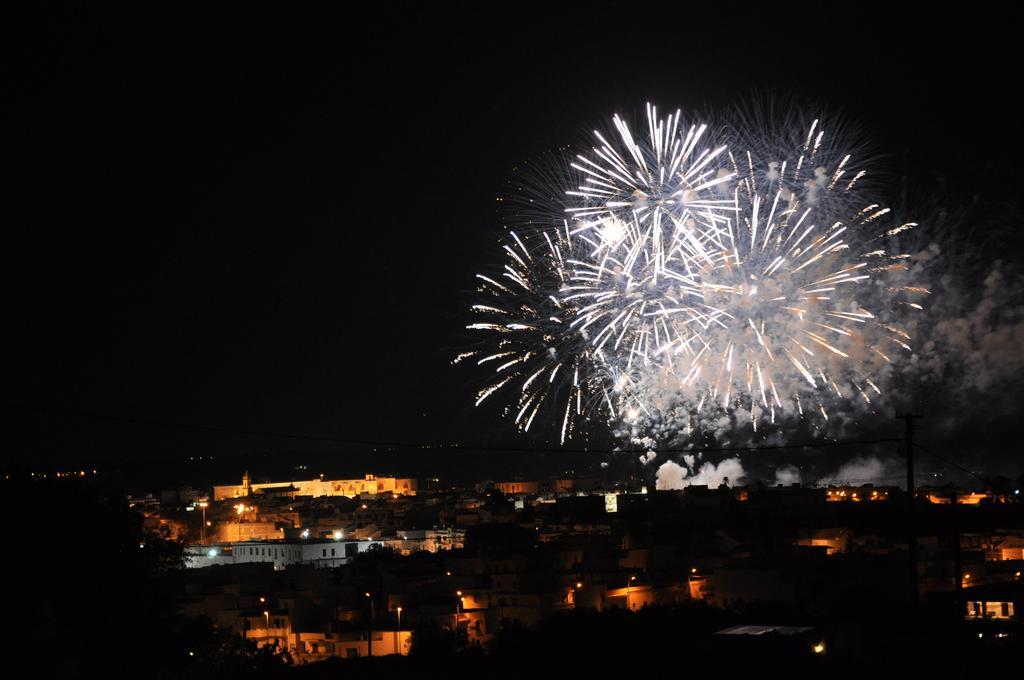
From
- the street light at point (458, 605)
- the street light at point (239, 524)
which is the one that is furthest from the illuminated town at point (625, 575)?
the street light at point (239, 524)

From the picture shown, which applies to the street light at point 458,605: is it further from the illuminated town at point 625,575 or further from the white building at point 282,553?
the white building at point 282,553

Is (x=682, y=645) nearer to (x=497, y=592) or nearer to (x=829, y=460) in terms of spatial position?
(x=497, y=592)

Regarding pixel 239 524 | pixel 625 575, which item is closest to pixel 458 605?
pixel 625 575

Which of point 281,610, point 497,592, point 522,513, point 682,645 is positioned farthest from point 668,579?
point 522,513

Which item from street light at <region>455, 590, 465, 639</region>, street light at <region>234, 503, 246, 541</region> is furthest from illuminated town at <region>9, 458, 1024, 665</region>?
street light at <region>234, 503, 246, 541</region>

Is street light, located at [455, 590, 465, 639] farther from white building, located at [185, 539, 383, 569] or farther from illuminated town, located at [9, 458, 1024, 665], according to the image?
white building, located at [185, 539, 383, 569]

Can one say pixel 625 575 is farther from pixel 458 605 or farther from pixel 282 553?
pixel 282 553

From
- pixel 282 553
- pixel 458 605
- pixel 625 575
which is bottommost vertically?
pixel 458 605

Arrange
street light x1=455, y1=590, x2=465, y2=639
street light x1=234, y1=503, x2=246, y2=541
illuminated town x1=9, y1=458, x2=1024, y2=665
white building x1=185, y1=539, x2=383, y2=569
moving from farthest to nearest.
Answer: street light x1=234, y1=503, x2=246, y2=541 < white building x1=185, y1=539, x2=383, y2=569 < street light x1=455, y1=590, x2=465, y2=639 < illuminated town x1=9, y1=458, x2=1024, y2=665

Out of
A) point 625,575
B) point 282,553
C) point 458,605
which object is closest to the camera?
point 458,605

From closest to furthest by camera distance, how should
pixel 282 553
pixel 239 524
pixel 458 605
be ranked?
pixel 458 605, pixel 282 553, pixel 239 524

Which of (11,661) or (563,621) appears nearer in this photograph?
(11,661)
